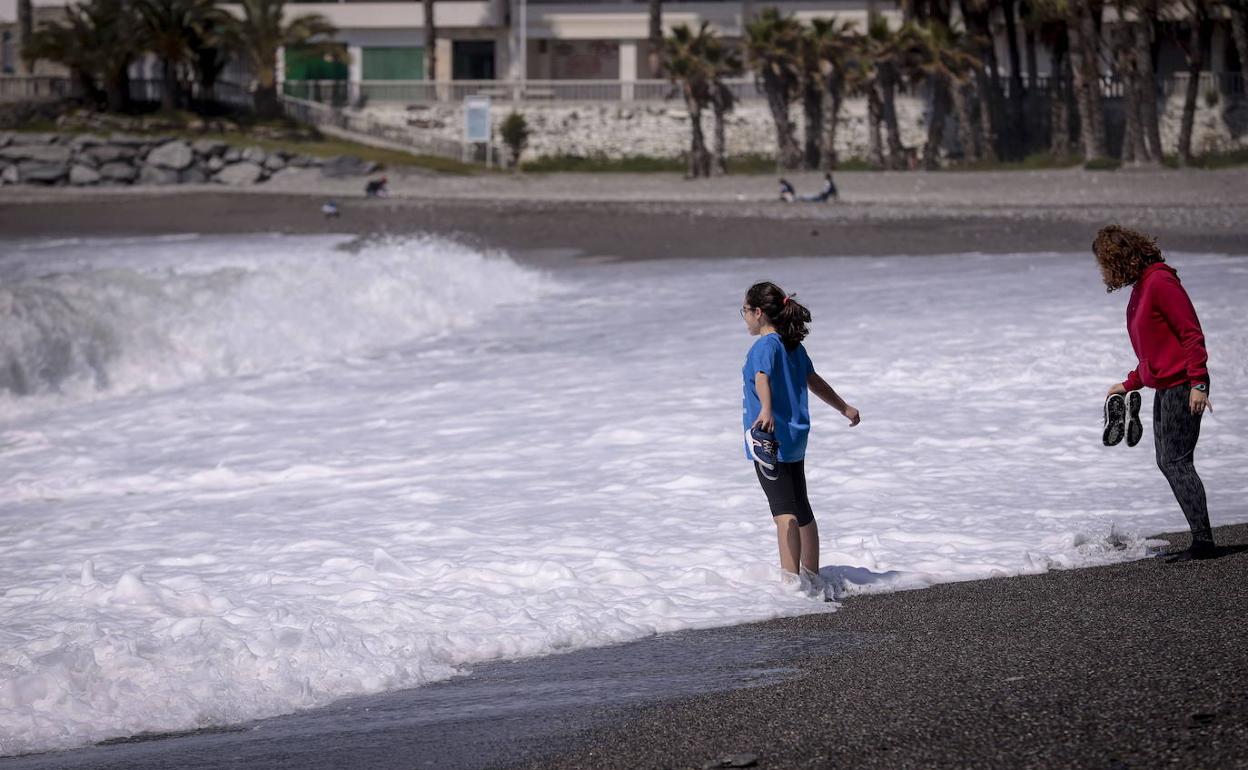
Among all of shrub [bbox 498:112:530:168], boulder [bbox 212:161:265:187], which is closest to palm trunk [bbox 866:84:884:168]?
shrub [bbox 498:112:530:168]

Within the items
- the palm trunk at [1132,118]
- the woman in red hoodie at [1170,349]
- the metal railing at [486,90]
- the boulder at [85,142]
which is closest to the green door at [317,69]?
the metal railing at [486,90]

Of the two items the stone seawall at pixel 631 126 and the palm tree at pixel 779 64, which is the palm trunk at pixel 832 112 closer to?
the palm tree at pixel 779 64

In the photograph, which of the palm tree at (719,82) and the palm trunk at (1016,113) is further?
the palm tree at (719,82)

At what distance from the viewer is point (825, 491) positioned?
9.84m

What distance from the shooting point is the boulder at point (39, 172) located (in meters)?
50.2

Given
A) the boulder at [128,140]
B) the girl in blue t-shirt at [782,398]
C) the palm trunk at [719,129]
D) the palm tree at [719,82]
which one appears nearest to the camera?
the girl in blue t-shirt at [782,398]

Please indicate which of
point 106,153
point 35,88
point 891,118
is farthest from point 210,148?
point 891,118

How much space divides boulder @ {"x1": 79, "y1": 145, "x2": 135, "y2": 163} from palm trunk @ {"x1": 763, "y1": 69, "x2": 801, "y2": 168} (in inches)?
870

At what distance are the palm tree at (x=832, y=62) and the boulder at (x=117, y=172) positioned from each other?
2337cm

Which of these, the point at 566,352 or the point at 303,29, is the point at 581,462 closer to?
the point at 566,352

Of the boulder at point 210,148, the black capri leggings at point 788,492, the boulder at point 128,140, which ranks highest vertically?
the boulder at point 128,140

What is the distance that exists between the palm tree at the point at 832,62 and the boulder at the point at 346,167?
14.8 metres

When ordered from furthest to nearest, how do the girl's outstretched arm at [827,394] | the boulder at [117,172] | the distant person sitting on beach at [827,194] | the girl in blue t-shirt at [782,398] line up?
the boulder at [117,172]
the distant person sitting on beach at [827,194]
the girl's outstretched arm at [827,394]
the girl in blue t-shirt at [782,398]

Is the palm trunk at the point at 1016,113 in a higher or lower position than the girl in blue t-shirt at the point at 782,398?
higher
